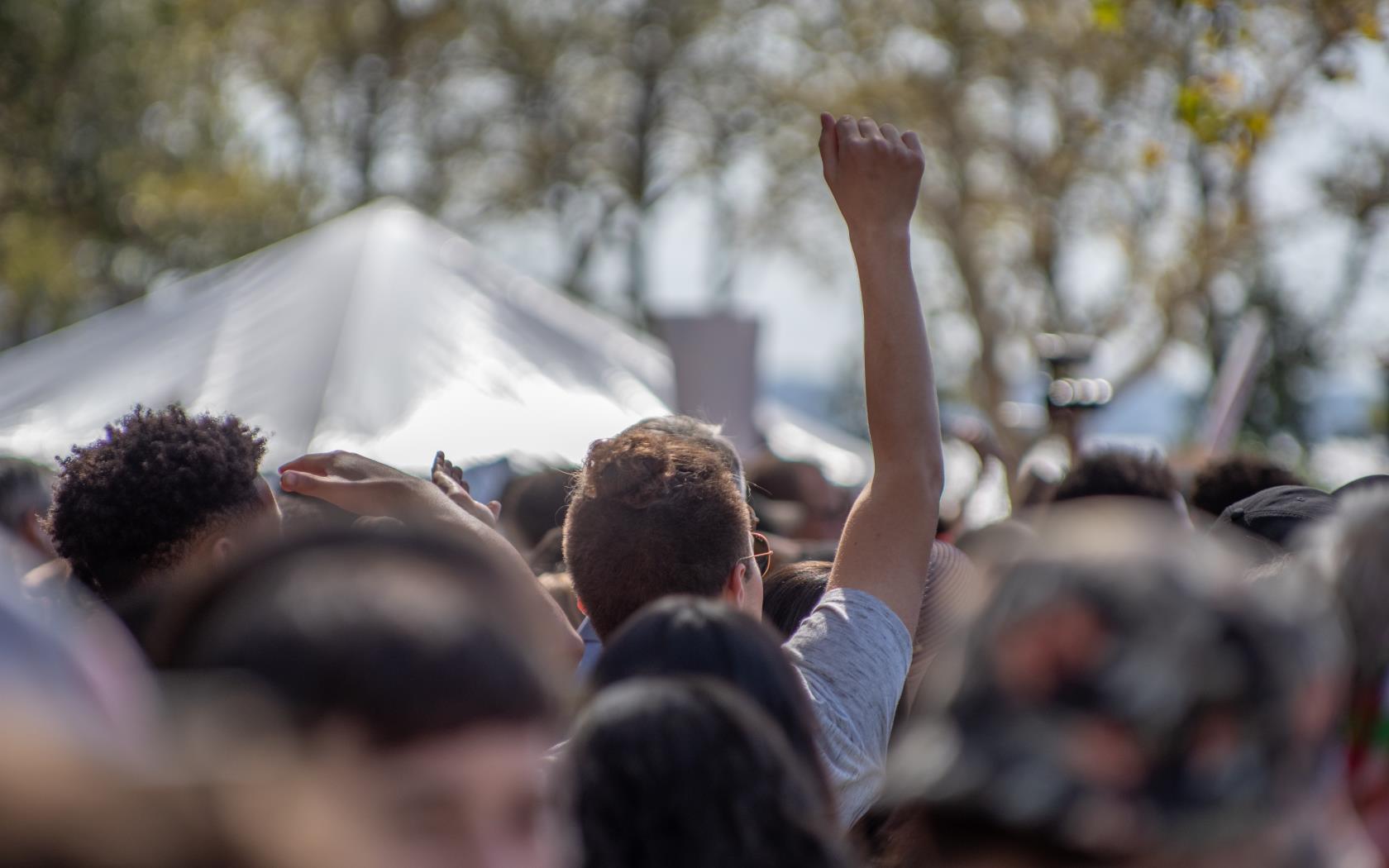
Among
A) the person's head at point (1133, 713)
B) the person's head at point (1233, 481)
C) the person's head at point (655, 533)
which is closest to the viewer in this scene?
the person's head at point (1133, 713)

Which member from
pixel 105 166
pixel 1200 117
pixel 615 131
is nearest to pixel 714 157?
pixel 615 131

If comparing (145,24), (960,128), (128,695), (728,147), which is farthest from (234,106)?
(128,695)

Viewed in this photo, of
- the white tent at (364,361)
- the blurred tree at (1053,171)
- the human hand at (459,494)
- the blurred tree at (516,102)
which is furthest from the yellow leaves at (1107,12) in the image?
the blurred tree at (516,102)

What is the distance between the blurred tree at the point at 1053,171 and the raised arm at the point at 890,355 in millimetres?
13653

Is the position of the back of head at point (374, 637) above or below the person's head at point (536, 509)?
above

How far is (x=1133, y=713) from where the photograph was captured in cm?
98

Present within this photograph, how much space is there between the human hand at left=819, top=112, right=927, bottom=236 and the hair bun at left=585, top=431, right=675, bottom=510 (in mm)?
531

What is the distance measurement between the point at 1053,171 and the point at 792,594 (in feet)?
52.6

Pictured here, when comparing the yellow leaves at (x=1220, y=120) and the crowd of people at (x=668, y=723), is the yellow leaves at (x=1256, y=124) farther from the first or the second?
Answer: the crowd of people at (x=668, y=723)

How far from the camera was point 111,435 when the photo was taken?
2701mm

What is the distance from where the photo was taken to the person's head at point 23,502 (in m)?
3.71

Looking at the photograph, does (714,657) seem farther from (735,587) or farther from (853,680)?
(735,587)

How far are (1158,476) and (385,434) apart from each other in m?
2.85

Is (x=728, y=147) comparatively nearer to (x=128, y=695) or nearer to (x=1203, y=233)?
(x=1203, y=233)
